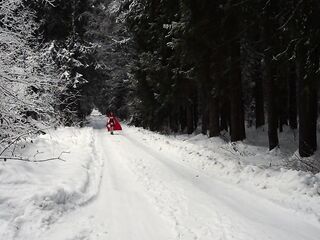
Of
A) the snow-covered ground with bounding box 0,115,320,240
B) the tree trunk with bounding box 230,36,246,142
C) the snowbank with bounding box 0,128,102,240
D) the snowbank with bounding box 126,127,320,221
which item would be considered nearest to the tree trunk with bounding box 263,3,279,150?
the snowbank with bounding box 126,127,320,221

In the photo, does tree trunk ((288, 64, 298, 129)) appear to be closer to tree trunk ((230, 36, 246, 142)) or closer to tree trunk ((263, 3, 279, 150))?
tree trunk ((230, 36, 246, 142))

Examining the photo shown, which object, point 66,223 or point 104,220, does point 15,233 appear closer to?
point 66,223

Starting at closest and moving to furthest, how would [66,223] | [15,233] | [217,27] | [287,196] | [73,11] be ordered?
[15,233] < [66,223] < [287,196] < [217,27] < [73,11]

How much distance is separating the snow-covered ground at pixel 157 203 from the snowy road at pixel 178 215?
2 cm

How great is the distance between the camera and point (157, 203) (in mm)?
7473

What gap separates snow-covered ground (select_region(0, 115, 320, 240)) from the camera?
583cm

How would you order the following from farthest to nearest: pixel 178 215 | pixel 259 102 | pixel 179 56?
pixel 259 102 < pixel 179 56 < pixel 178 215

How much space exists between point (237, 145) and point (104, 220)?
31.3ft

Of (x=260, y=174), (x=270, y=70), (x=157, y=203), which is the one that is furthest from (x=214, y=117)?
(x=157, y=203)

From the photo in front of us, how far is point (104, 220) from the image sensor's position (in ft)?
21.5

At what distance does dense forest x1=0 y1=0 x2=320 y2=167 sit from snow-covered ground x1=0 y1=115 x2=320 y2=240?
1.50 m

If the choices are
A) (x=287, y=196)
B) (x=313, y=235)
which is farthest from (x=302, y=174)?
(x=313, y=235)

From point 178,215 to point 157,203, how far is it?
932 millimetres

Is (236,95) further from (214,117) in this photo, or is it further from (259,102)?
(259,102)
